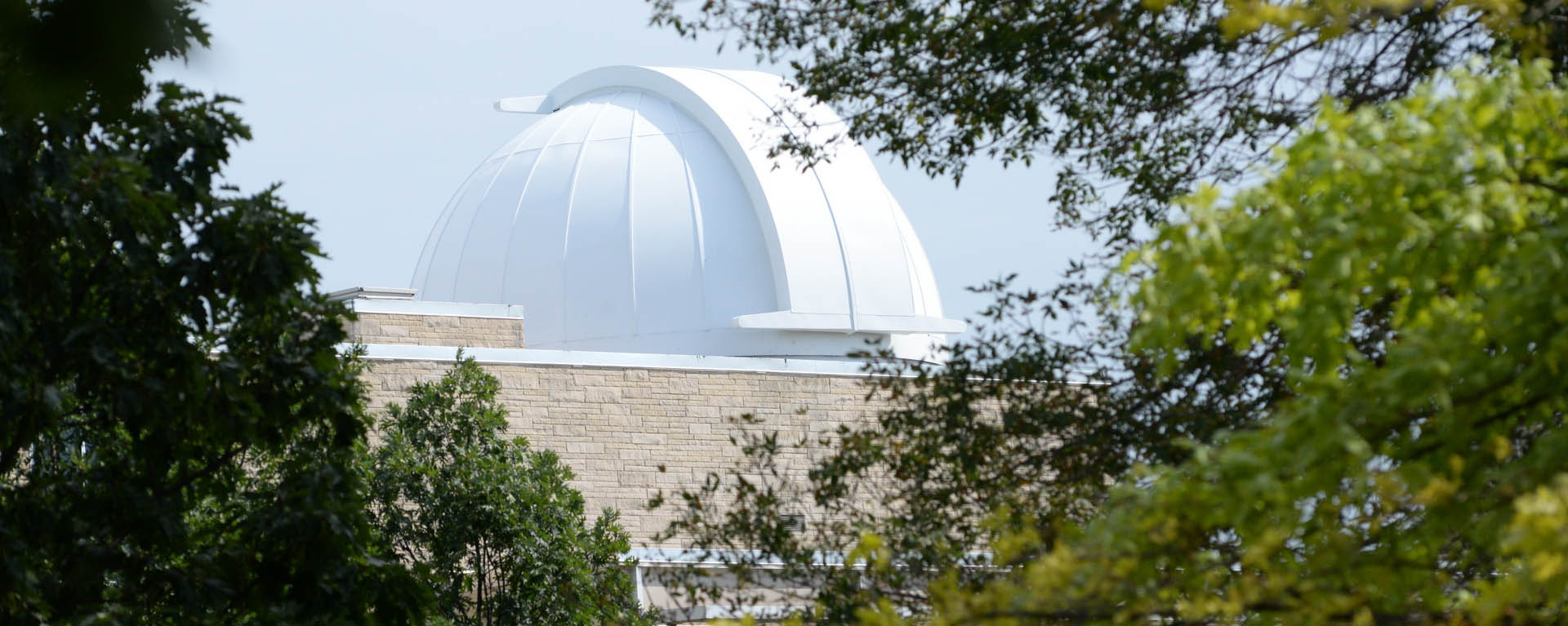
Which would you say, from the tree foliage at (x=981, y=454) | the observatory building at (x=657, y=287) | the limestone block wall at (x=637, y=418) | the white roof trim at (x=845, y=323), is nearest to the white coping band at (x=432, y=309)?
the observatory building at (x=657, y=287)

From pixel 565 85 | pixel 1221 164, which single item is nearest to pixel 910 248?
pixel 565 85

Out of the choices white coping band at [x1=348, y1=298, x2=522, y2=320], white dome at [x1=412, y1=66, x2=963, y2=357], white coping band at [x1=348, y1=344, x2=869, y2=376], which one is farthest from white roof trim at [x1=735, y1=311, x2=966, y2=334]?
white coping band at [x1=348, y1=298, x2=522, y2=320]

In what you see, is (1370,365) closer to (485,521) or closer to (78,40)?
(78,40)

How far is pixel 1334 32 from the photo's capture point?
192 inches

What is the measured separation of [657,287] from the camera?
21234 millimetres

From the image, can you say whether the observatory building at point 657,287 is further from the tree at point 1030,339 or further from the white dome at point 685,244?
the tree at point 1030,339

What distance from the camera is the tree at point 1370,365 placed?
4.16 meters

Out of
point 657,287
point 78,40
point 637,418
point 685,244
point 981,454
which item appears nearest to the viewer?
point 78,40

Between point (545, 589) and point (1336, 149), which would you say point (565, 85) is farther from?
point (1336, 149)

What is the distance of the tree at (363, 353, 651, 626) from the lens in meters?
13.4

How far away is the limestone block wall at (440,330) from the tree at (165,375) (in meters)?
9.47

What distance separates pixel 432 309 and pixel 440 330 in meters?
0.25

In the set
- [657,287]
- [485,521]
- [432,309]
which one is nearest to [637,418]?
[432,309]

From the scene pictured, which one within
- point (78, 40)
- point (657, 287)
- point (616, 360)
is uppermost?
point (657, 287)
